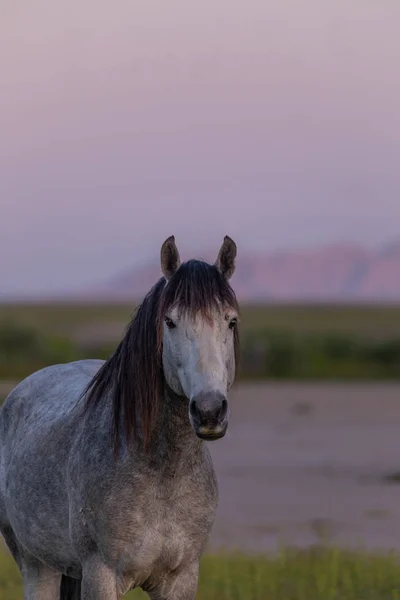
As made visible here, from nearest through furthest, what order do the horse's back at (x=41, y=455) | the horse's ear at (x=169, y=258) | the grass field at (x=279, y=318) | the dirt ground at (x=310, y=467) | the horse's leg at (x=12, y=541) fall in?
the horse's ear at (x=169, y=258) → the horse's back at (x=41, y=455) → the horse's leg at (x=12, y=541) → the dirt ground at (x=310, y=467) → the grass field at (x=279, y=318)

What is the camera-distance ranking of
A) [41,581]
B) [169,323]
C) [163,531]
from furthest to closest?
1. [41,581]
2. [163,531]
3. [169,323]

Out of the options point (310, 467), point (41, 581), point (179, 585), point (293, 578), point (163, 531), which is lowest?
point (310, 467)

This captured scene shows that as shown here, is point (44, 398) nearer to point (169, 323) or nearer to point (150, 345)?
point (150, 345)

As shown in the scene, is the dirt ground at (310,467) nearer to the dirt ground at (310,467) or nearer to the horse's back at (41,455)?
the dirt ground at (310,467)

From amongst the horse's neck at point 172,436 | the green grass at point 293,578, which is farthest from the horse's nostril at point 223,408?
the green grass at point 293,578

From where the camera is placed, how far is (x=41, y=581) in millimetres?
5703

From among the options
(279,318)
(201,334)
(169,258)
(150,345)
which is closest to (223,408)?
(201,334)

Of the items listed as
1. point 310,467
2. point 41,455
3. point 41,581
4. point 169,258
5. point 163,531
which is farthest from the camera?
point 310,467

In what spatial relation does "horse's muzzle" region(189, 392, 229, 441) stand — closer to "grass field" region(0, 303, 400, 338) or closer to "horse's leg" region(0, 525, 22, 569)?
"horse's leg" region(0, 525, 22, 569)

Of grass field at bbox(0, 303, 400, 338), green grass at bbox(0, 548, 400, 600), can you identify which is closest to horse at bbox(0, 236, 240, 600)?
green grass at bbox(0, 548, 400, 600)

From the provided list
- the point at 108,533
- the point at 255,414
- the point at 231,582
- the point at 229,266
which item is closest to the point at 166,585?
the point at 108,533

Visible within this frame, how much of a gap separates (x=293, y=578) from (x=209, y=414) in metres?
3.61

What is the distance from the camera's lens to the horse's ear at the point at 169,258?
4.43 meters

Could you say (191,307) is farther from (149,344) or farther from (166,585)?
(166,585)
